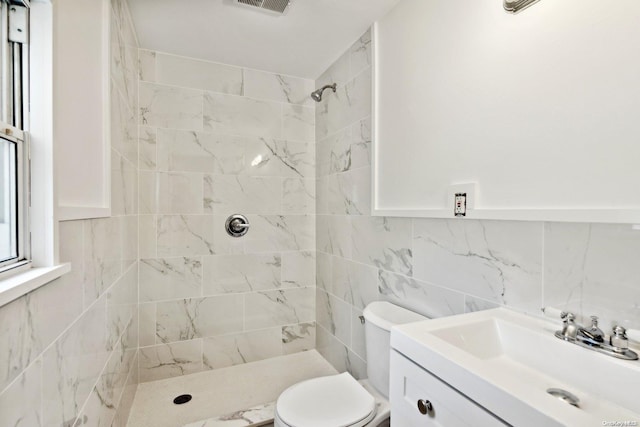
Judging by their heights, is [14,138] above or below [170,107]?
below

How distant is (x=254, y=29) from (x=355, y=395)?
202 cm

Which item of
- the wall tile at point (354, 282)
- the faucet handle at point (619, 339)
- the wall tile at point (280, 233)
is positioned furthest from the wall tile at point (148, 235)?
the faucet handle at point (619, 339)

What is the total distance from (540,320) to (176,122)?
7.37ft

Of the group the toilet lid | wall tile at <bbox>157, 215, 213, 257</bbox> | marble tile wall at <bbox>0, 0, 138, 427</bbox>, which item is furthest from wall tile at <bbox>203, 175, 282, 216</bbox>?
the toilet lid

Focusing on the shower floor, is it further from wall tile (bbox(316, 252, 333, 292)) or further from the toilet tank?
the toilet tank

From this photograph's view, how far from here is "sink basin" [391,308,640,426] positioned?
0.60m

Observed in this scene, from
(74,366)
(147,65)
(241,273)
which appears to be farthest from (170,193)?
(74,366)

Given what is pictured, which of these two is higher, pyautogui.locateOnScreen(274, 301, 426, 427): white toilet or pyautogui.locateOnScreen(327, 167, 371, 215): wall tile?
pyautogui.locateOnScreen(327, 167, 371, 215): wall tile

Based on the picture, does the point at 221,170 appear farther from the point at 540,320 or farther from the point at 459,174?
the point at 540,320

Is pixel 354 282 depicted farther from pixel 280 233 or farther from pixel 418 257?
pixel 280 233

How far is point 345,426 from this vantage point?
123 centimetres

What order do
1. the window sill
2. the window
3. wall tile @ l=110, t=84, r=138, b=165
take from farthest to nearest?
wall tile @ l=110, t=84, r=138, b=165 < the window < the window sill

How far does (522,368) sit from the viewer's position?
0.93m

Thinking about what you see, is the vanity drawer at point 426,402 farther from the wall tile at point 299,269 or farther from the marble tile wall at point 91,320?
the wall tile at point 299,269
